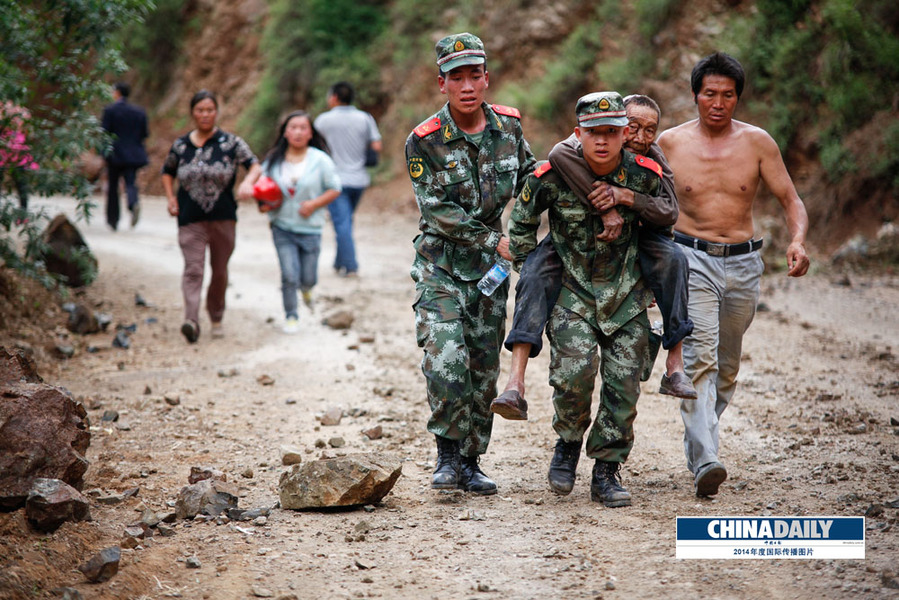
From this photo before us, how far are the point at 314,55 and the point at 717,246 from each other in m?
20.4

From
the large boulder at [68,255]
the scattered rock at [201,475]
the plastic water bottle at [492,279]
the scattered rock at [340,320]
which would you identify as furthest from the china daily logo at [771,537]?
the large boulder at [68,255]

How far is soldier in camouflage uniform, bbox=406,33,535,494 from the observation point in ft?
15.1

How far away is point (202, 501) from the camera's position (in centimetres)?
446

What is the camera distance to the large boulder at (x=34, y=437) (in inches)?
171

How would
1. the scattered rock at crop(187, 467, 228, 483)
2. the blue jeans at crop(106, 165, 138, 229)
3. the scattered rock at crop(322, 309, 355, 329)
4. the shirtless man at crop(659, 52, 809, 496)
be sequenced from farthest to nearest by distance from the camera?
1. the blue jeans at crop(106, 165, 138, 229)
2. the scattered rock at crop(322, 309, 355, 329)
3. the scattered rock at crop(187, 467, 228, 483)
4. the shirtless man at crop(659, 52, 809, 496)

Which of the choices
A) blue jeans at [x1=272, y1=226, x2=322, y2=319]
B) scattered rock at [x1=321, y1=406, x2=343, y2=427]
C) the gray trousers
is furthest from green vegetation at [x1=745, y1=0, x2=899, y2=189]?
scattered rock at [x1=321, y1=406, x2=343, y2=427]

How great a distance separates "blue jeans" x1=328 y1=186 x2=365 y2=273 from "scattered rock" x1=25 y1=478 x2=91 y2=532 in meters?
7.28

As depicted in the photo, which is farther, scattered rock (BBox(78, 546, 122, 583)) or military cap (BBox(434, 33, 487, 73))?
military cap (BBox(434, 33, 487, 73))

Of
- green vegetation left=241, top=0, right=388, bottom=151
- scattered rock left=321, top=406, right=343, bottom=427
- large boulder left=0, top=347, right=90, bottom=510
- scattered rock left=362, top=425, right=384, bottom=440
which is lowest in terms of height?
scattered rock left=362, top=425, right=384, bottom=440

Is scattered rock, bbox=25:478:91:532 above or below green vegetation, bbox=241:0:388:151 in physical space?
below

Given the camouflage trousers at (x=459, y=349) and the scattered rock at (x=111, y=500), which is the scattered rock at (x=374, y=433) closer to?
the camouflage trousers at (x=459, y=349)

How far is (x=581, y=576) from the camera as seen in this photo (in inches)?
147

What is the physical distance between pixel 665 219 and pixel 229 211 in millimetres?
5188

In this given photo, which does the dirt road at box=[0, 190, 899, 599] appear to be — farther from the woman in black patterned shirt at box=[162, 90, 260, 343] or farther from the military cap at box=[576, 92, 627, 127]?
the military cap at box=[576, 92, 627, 127]
